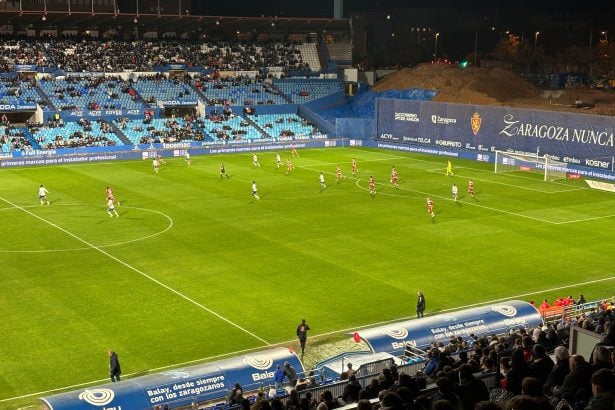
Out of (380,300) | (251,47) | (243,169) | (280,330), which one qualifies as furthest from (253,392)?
(251,47)

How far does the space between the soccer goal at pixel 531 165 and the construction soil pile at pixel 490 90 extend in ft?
53.9

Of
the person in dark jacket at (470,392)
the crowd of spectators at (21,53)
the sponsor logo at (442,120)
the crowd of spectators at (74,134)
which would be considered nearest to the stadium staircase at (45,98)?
the crowd of spectators at (74,134)

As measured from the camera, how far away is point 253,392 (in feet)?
65.4

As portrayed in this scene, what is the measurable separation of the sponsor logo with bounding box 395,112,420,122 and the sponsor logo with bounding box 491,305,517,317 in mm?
53308

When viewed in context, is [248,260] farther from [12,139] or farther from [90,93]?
[90,93]

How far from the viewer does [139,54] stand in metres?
91.8

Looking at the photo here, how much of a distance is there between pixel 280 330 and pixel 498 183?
1350 inches

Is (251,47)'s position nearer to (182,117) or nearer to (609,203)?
(182,117)

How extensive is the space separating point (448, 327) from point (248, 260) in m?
14.7

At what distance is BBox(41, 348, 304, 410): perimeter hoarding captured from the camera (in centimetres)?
1808

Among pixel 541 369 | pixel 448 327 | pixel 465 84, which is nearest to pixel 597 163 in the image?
pixel 465 84

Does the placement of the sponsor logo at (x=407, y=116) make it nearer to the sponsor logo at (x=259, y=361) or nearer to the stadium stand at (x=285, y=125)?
the stadium stand at (x=285, y=125)

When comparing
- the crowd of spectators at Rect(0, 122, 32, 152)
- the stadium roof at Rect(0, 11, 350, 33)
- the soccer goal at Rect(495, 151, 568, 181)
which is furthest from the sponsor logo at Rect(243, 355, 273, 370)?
the stadium roof at Rect(0, 11, 350, 33)

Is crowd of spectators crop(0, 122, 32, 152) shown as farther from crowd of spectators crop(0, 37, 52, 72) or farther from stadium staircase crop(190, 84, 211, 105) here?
stadium staircase crop(190, 84, 211, 105)
